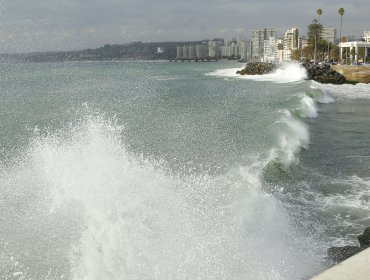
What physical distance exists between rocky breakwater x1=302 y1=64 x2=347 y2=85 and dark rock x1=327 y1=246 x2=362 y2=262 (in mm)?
46991

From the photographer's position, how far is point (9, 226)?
389 inches

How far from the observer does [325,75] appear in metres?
55.6

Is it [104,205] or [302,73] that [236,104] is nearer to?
[104,205]

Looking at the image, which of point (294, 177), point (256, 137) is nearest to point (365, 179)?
point (294, 177)

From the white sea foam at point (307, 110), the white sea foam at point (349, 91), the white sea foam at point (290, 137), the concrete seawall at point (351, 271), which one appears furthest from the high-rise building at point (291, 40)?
the concrete seawall at point (351, 271)

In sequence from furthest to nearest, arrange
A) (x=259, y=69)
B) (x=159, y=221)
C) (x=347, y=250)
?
(x=259, y=69) → (x=159, y=221) → (x=347, y=250)

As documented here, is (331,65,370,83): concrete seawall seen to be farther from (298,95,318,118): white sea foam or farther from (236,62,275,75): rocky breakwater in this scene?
(236,62,275,75): rocky breakwater

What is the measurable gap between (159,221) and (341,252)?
11.8ft

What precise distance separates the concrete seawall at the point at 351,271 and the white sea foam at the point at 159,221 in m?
1.69

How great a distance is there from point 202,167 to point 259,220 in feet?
15.4

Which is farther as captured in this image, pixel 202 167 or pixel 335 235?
pixel 202 167

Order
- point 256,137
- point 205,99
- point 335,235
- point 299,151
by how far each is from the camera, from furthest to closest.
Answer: point 205,99, point 256,137, point 299,151, point 335,235

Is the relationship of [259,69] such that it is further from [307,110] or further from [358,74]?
[307,110]

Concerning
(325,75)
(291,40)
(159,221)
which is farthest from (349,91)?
(291,40)
